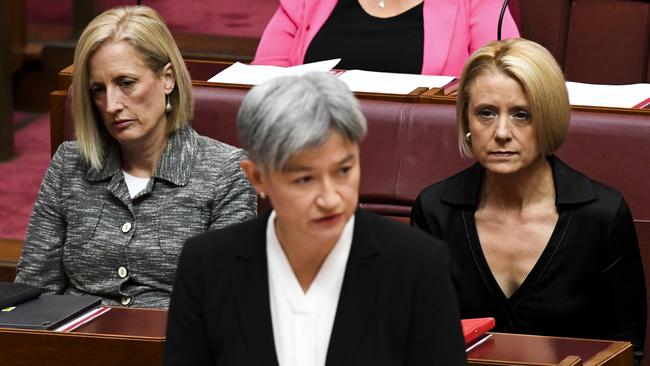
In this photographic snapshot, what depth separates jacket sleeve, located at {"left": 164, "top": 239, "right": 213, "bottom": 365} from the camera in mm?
765

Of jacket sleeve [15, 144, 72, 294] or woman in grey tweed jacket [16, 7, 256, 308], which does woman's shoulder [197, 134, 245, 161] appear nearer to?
woman in grey tweed jacket [16, 7, 256, 308]

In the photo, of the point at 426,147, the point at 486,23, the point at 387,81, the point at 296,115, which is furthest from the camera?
the point at 486,23

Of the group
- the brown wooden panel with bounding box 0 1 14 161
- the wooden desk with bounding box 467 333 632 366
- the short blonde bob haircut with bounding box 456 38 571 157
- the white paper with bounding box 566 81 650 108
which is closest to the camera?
the wooden desk with bounding box 467 333 632 366

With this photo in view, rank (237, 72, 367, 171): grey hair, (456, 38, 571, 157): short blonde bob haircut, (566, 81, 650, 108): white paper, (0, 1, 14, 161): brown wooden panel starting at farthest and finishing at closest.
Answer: (0, 1, 14, 161): brown wooden panel → (566, 81, 650, 108): white paper → (456, 38, 571, 157): short blonde bob haircut → (237, 72, 367, 171): grey hair

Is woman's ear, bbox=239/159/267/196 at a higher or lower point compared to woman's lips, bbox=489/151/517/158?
lower

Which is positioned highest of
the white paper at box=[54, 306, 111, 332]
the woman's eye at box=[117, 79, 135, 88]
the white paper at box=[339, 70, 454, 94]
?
the white paper at box=[339, 70, 454, 94]

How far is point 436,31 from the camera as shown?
1571 mm

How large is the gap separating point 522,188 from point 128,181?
0.38 metres

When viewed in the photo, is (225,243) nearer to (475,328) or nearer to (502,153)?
(475,328)

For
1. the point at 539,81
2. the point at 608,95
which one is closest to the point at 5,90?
the point at 608,95

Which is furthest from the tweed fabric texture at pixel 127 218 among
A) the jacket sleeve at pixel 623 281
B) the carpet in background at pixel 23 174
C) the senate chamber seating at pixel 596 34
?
the senate chamber seating at pixel 596 34

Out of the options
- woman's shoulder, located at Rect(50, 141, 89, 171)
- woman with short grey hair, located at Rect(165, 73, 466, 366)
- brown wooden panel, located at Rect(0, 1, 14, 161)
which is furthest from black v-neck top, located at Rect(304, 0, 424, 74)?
woman with short grey hair, located at Rect(165, 73, 466, 366)

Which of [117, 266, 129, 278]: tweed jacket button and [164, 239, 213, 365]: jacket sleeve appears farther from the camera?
[117, 266, 129, 278]: tweed jacket button

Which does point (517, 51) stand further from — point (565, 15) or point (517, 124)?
point (565, 15)
